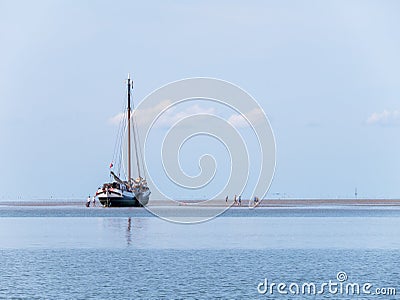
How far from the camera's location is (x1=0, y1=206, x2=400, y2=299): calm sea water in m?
44.2

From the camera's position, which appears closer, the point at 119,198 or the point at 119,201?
the point at 119,198

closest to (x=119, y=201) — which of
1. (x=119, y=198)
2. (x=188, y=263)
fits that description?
(x=119, y=198)

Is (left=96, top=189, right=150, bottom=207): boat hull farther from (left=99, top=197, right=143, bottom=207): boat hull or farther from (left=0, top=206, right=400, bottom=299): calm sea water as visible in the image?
(left=0, top=206, right=400, bottom=299): calm sea water

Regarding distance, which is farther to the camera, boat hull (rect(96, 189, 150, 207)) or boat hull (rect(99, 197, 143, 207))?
boat hull (rect(99, 197, 143, 207))

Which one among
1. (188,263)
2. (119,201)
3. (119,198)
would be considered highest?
(119,198)

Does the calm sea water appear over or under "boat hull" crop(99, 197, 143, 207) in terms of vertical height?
under

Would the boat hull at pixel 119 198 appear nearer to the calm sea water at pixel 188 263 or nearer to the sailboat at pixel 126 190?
the sailboat at pixel 126 190

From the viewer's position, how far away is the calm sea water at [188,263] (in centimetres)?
4422

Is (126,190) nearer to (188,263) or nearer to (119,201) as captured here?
(119,201)

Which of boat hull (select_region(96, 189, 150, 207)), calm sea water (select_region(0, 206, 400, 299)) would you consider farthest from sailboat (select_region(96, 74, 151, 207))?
Result: calm sea water (select_region(0, 206, 400, 299))

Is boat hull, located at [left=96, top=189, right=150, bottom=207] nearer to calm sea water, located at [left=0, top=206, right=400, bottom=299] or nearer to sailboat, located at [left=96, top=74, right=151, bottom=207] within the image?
sailboat, located at [left=96, top=74, right=151, bottom=207]

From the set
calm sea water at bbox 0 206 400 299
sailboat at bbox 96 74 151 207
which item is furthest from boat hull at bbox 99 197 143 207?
calm sea water at bbox 0 206 400 299

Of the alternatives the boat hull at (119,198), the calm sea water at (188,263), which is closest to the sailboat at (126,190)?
the boat hull at (119,198)

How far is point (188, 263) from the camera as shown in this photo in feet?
181
